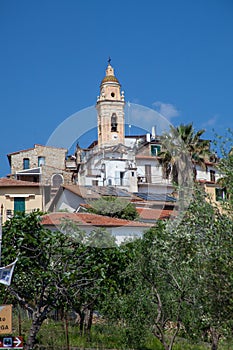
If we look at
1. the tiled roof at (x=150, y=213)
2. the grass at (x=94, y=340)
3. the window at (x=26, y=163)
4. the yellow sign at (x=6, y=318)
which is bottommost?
the grass at (x=94, y=340)

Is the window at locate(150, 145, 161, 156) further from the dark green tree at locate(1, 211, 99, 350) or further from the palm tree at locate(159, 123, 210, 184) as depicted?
the dark green tree at locate(1, 211, 99, 350)

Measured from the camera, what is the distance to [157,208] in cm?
4097

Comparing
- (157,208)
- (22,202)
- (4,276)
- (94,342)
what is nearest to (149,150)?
(22,202)

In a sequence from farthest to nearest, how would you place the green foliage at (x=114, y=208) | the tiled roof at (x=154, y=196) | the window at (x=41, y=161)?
1. the window at (x=41, y=161)
2. the tiled roof at (x=154, y=196)
3. the green foliage at (x=114, y=208)

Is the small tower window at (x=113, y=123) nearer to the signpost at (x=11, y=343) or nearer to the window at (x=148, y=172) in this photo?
the signpost at (x=11, y=343)

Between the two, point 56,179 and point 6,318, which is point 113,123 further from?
point 56,179

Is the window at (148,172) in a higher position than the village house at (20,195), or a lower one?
higher

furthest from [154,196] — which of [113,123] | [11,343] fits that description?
[11,343]

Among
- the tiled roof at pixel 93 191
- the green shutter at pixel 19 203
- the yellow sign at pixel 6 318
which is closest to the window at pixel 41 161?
the green shutter at pixel 19 203

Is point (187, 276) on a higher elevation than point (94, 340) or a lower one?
higher

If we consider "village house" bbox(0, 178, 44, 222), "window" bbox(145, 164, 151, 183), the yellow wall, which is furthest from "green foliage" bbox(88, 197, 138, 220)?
"village house" bbox(0, 178, 44, 222)

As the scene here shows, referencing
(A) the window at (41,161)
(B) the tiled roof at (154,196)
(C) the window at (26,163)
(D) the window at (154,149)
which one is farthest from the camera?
(C) the window at (26,163)

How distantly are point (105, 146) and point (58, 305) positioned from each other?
17001 mm

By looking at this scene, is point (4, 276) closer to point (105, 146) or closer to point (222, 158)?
point (222, 158)
